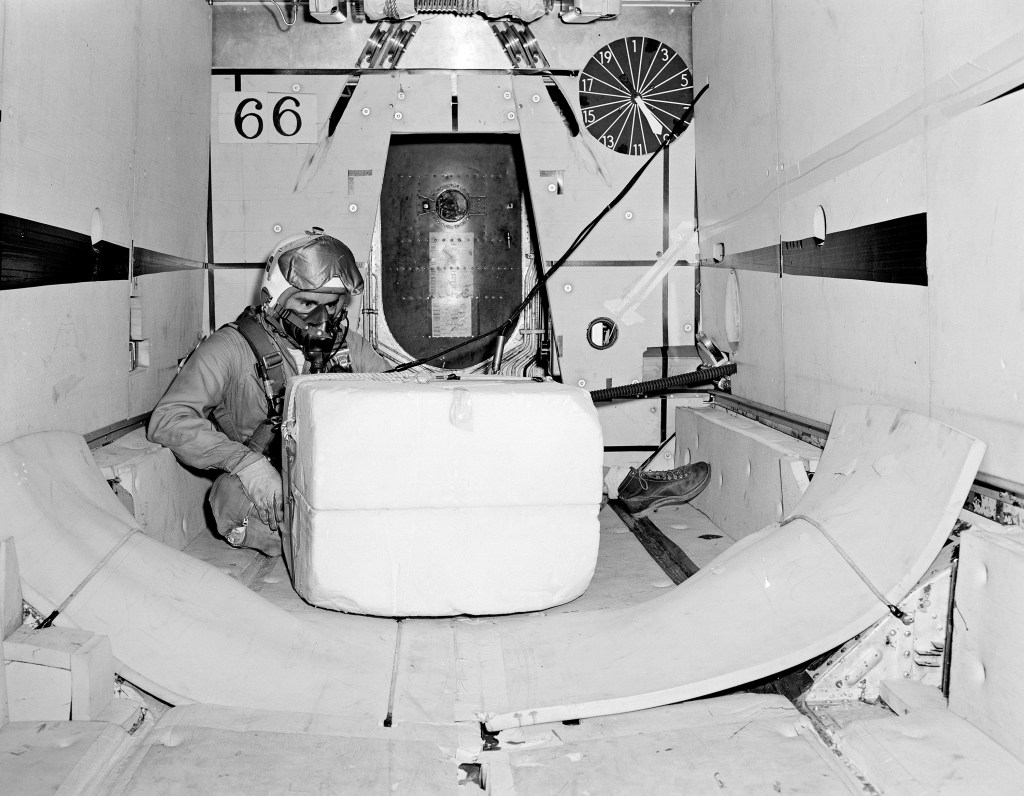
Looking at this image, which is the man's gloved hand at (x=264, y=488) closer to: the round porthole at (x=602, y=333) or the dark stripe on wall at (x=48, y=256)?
the dark stripe on wall at (x=48, y=256)

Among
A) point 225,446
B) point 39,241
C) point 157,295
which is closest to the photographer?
point 39,241

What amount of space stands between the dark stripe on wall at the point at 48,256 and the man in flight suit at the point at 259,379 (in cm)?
50

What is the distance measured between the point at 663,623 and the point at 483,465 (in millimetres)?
610

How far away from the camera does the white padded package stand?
225 centimetres

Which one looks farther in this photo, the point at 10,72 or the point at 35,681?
the point at 10,72

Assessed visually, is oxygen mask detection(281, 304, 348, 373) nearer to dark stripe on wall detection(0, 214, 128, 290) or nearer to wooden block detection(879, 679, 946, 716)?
dark stripe on wall detection(0, 214, 128, 290)

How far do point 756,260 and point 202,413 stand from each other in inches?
88.0

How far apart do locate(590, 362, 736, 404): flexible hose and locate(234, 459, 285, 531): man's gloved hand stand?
4.95 ft

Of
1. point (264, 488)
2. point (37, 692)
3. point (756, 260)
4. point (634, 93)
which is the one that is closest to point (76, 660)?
point (37, 692)

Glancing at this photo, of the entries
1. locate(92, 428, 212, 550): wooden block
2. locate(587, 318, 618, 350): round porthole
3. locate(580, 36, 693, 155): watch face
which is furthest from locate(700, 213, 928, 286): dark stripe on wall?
locate(92, 428, 212, 550): wooden block

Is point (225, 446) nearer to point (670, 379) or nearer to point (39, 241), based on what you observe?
point (39, 241)

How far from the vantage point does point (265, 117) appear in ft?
14.0

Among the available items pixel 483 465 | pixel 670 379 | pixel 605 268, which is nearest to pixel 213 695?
pixel 483 465

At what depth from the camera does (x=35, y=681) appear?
1861 mm
